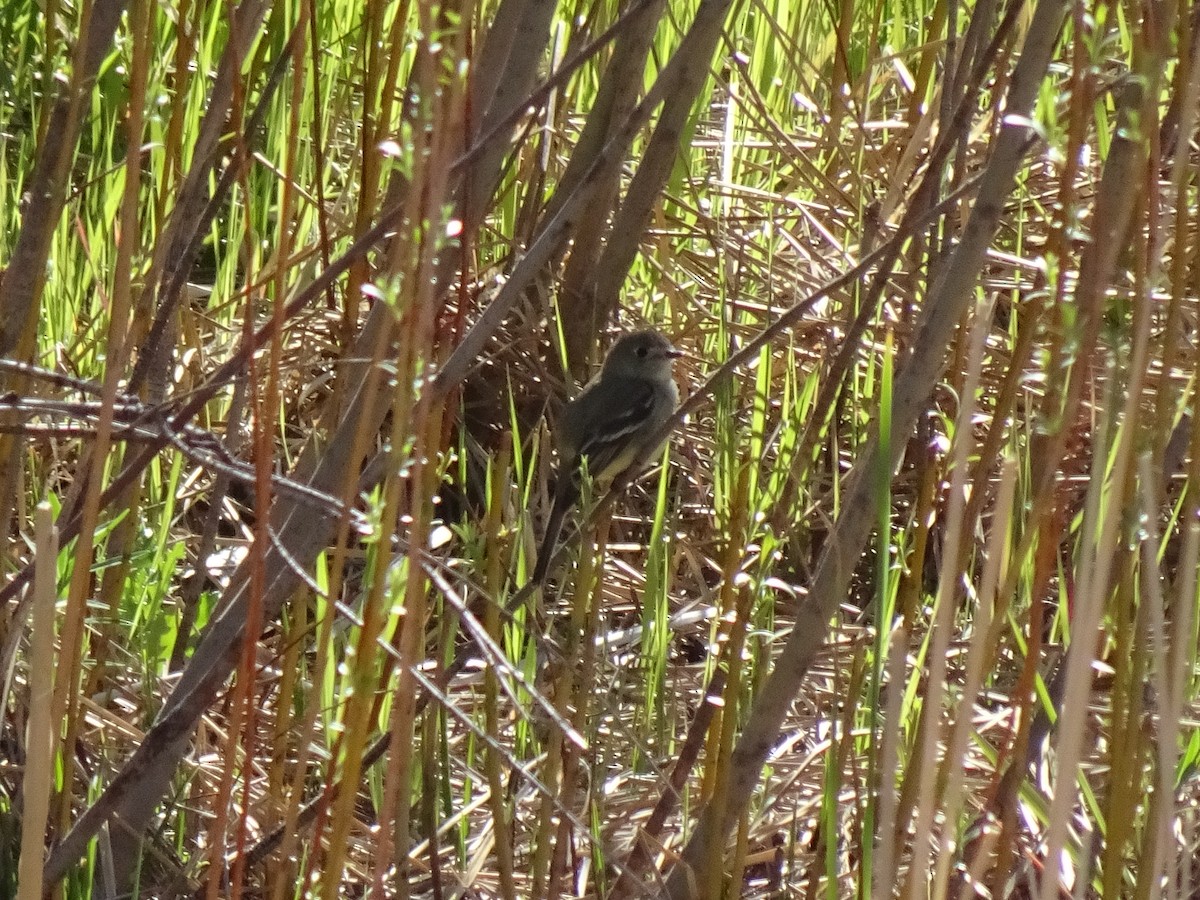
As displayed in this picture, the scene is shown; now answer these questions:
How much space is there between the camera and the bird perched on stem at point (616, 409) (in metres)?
4.23

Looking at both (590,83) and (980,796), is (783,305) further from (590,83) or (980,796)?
(980,796)

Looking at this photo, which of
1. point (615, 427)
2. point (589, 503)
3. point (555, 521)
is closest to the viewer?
point (589, 503)

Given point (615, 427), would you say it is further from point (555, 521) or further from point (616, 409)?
point (555, 521)

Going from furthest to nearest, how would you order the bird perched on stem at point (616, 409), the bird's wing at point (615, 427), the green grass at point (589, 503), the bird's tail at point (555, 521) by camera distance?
the bird's wing at point (615, 427) < the bird perched on stem at point (616, 409) < the bird's tail at point (555, 521) < the green grass at point (589, 503)

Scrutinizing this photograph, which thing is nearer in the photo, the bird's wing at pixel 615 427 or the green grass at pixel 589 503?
the green grass at pixel 589 503

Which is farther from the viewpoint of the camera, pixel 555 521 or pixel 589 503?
pixel 555 521

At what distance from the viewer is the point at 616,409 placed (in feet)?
14.9

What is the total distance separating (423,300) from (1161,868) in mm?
919

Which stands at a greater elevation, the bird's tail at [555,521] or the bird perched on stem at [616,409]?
the bird perched on stem at [616,409]

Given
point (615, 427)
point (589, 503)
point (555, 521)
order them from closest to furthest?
point (589, 503) < point (555, 521) < point (615, 427)

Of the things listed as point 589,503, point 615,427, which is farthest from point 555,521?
point 589,503

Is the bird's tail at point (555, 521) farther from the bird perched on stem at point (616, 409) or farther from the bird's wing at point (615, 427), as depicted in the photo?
the bird's wing at point (615, 427)

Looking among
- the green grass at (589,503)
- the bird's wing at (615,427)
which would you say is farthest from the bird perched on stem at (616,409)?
the green grass at (589,503)

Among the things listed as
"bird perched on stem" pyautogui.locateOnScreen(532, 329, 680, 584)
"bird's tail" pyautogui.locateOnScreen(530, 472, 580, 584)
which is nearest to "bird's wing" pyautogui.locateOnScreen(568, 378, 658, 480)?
A: "bird perched on stem" pyautogui.locateOnScreen(532, 329, 680, 584)
